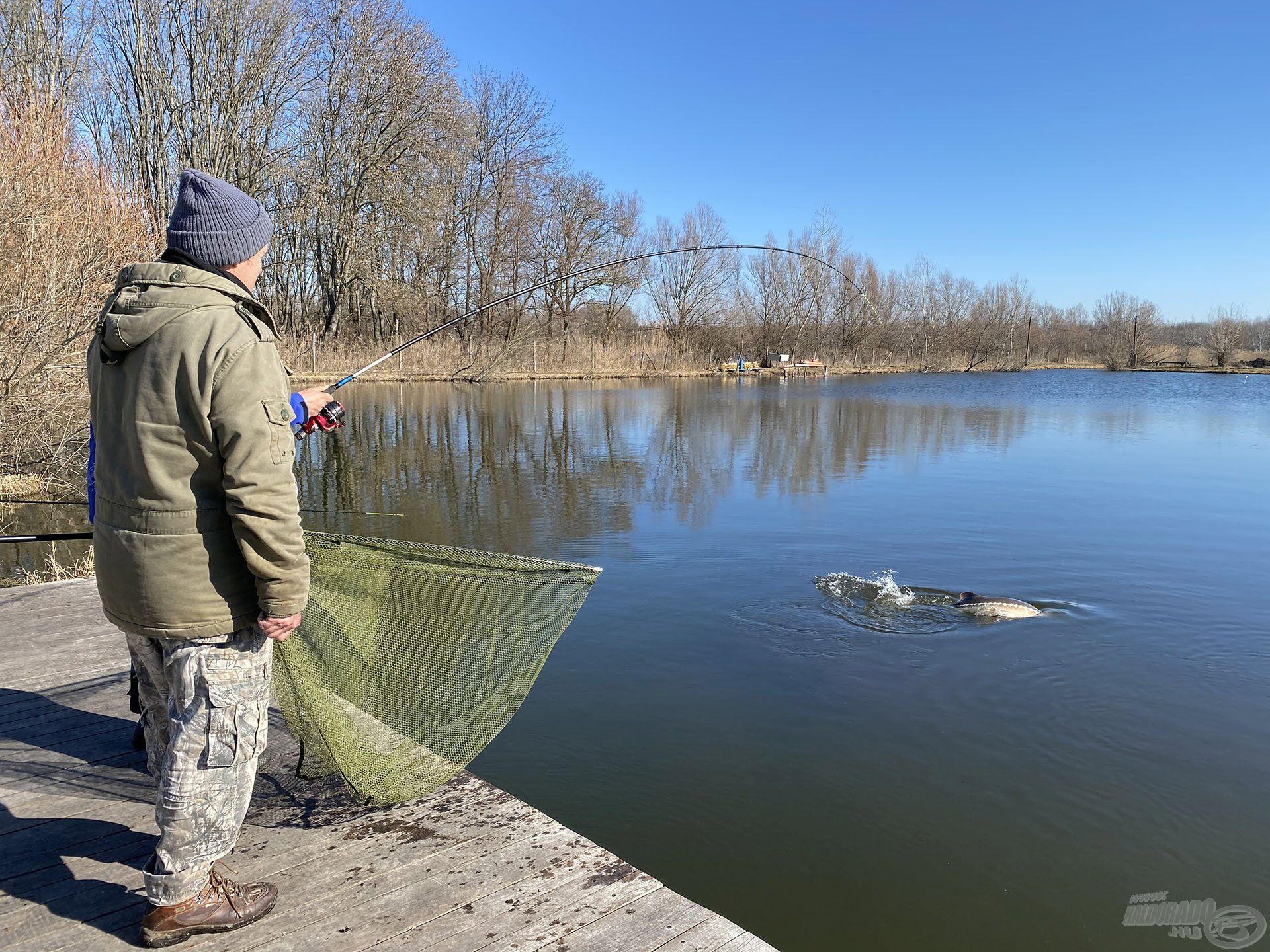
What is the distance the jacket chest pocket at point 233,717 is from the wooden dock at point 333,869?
1.72 feet

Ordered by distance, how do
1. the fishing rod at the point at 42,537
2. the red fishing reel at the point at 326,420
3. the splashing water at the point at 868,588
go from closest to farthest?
the red fishing reel at the point at 326,420, the fishing rod at the point at 42,537, the splashing water at the point at 868,588

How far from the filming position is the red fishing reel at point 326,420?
3.14 meters

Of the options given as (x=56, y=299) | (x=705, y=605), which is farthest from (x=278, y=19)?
(x=705, y=605)

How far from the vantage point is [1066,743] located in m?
4.85

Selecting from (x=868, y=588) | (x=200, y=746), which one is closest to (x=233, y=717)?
(x=200, y=746)

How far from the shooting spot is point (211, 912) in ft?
7.67

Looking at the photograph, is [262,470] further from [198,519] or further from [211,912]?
[211,912]

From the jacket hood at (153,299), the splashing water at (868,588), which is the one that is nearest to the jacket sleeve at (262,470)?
the jacket hood at (153,299)

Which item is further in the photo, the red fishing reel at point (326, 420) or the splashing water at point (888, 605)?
the splashing water at point (888, 605)

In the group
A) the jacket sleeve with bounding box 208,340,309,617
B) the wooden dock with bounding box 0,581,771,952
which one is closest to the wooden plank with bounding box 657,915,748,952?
the wooden dock with bounding box 0,581,771,952

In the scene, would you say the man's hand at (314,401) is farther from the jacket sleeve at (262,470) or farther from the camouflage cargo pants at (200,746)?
the camouflage cargo pants at (200,746)

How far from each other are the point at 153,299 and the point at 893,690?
190 inches

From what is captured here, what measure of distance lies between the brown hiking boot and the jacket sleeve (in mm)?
824

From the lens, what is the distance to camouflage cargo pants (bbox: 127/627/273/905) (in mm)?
2244
